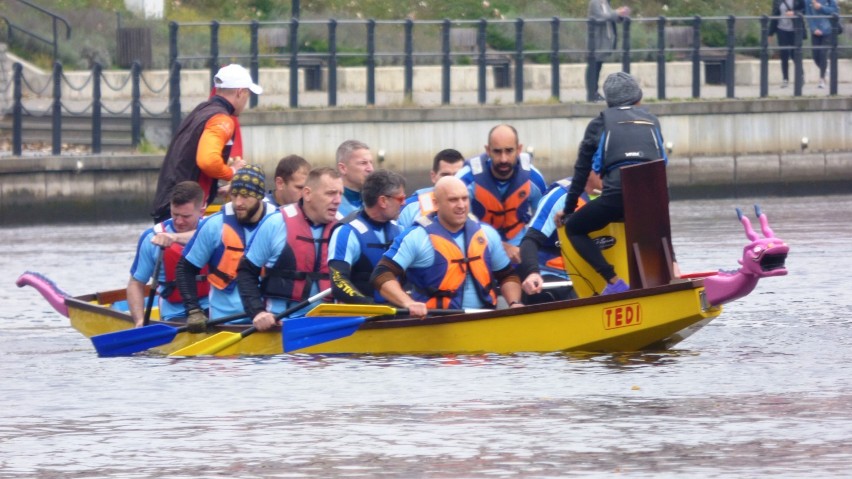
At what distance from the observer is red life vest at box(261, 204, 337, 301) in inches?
454

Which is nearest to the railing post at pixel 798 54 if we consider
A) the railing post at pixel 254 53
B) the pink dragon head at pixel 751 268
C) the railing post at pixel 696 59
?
the railing post at pixel 696 59

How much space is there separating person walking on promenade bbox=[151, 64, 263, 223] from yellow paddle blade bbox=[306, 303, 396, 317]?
162 centimetres

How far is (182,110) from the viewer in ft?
78.5

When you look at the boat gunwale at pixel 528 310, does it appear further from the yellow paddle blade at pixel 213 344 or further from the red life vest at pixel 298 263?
the red life vest at pixel 298 263

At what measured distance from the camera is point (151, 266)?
12.2m

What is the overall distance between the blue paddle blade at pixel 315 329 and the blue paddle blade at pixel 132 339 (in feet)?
2.85

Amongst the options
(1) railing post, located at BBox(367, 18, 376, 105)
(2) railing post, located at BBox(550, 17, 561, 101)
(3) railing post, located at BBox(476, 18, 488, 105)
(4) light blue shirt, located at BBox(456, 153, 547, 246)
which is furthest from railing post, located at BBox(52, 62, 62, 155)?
(4) light blue shirt, located at BBox(456, 153, 547, 246)

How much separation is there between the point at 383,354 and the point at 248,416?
1.71 meters

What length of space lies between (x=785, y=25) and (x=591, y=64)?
2.90 m

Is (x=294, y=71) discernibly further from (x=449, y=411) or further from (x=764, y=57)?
(x=449, y=411)

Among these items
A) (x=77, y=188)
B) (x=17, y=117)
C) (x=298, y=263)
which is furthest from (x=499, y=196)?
(x=17, y=117)

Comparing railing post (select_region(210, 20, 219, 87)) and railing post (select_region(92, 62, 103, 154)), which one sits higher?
railing post (select_region(210, 20, 219, 87))

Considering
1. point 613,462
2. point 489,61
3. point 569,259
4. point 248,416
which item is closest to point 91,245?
point 489,61

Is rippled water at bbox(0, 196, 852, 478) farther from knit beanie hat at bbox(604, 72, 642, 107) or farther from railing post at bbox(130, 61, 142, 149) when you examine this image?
railing post at bbox(130, 61, 142, 149)
